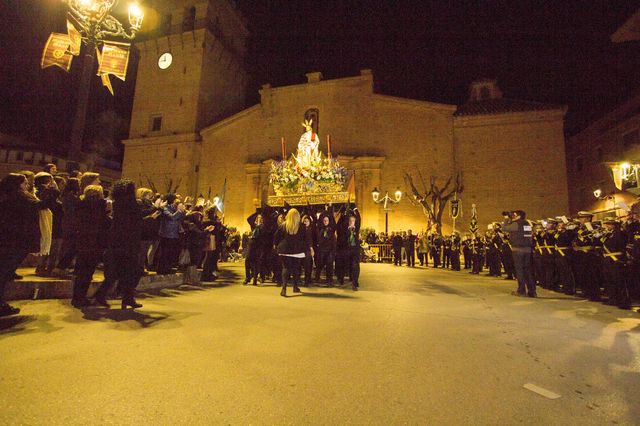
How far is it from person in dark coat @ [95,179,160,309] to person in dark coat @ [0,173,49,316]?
0.98 m

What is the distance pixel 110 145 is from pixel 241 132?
21.6 meters

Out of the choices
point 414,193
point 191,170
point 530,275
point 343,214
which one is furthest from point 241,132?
point 530,275

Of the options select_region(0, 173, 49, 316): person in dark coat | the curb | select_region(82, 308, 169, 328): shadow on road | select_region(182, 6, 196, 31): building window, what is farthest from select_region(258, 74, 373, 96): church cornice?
select_region(82, 308, 169, 328): shadow on road

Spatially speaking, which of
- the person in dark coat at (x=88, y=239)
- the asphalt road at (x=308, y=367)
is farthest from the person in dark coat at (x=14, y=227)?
the asphalt road at (x=308, y=367)

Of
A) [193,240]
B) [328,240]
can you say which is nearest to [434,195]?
[328,240]

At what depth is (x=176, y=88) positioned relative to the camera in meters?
34.1

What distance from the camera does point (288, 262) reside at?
7.55m

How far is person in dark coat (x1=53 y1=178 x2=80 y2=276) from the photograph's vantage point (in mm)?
6488

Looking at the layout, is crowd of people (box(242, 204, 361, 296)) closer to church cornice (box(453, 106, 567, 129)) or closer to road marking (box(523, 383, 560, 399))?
road marking (box(523, 383, 560, 399))

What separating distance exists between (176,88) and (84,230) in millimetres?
33609

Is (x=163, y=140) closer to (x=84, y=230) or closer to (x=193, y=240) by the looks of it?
(x=193, y=240)

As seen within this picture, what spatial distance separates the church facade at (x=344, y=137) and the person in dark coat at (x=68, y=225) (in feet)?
73.0

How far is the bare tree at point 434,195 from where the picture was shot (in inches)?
1009

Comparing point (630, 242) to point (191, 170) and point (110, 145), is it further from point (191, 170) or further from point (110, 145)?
point (110, 145)
